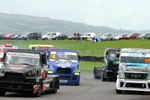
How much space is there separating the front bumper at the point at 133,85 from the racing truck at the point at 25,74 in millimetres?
3113

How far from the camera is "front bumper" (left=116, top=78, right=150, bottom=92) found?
74.6 feet

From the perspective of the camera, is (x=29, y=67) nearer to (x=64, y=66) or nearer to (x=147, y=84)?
(x=147, y=84)

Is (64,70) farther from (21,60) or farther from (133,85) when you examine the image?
(21,60)

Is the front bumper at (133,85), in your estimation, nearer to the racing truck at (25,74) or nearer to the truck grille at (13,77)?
the racing truck at (25,74)

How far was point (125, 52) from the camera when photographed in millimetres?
24766

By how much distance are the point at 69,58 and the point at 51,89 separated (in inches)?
295

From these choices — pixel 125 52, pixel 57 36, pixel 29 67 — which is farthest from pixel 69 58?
pixel 57 36

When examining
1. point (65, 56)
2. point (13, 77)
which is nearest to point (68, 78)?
point (65, 56)

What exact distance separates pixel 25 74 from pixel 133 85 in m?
5.72

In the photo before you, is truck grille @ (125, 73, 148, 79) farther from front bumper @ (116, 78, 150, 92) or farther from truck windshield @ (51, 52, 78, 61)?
truck windshield @ (51, 52, 78, 61)

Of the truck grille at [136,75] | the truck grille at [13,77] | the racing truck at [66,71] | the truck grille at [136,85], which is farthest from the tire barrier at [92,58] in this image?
the truck grille at [13,77]

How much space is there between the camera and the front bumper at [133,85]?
74.6 feet

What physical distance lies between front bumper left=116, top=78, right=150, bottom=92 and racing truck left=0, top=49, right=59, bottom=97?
3.11 m

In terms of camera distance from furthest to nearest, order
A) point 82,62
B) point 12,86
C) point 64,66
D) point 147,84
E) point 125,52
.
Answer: point 82,62 < point 64,66 < point 125,52 < point 147,84 < point 12,86
